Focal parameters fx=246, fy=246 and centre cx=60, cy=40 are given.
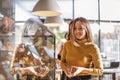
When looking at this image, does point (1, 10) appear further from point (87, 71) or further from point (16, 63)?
point (87, 71)

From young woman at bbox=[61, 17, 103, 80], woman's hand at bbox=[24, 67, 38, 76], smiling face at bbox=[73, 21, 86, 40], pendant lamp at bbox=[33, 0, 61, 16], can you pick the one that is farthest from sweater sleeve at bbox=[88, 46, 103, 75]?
pendant lamp at bbox=[33, 0, 61, 16]

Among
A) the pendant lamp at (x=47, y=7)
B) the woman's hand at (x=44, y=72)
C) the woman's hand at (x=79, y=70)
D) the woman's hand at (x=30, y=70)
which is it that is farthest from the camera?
the pendant lamp at (x=47, y=7)

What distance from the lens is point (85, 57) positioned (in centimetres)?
209

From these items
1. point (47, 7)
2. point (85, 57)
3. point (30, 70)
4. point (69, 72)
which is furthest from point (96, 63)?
point (47, 7)

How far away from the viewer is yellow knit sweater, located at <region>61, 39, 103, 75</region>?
6.84 ft

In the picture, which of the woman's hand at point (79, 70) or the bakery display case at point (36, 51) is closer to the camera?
the woman's hand at point (79, 70)

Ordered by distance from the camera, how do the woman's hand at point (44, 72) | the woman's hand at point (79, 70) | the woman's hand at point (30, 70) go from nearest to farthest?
the woman's hand at point (79, 70)
the woman's hand at point (30, 70)
the woman's hand at point (44, 72)

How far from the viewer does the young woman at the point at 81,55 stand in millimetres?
2082

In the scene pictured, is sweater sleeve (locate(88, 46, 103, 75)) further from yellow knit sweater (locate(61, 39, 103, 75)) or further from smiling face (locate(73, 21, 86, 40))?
smiling face (locate(73, 21, 86, 40))

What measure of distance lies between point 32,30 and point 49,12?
1.22 ft

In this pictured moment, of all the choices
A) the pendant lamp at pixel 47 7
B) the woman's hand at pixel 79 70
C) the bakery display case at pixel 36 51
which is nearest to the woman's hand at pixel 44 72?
the bakery display case at pixel 36 51

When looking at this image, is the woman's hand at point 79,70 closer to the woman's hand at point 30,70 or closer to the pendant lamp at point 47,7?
the woman's hand at point 30,70

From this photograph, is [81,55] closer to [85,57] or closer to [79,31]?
[85,57]

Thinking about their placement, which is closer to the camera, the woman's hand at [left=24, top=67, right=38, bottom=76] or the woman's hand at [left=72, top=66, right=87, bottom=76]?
the woman's hand at [left=72, top=66, right=87, bottom=76]
